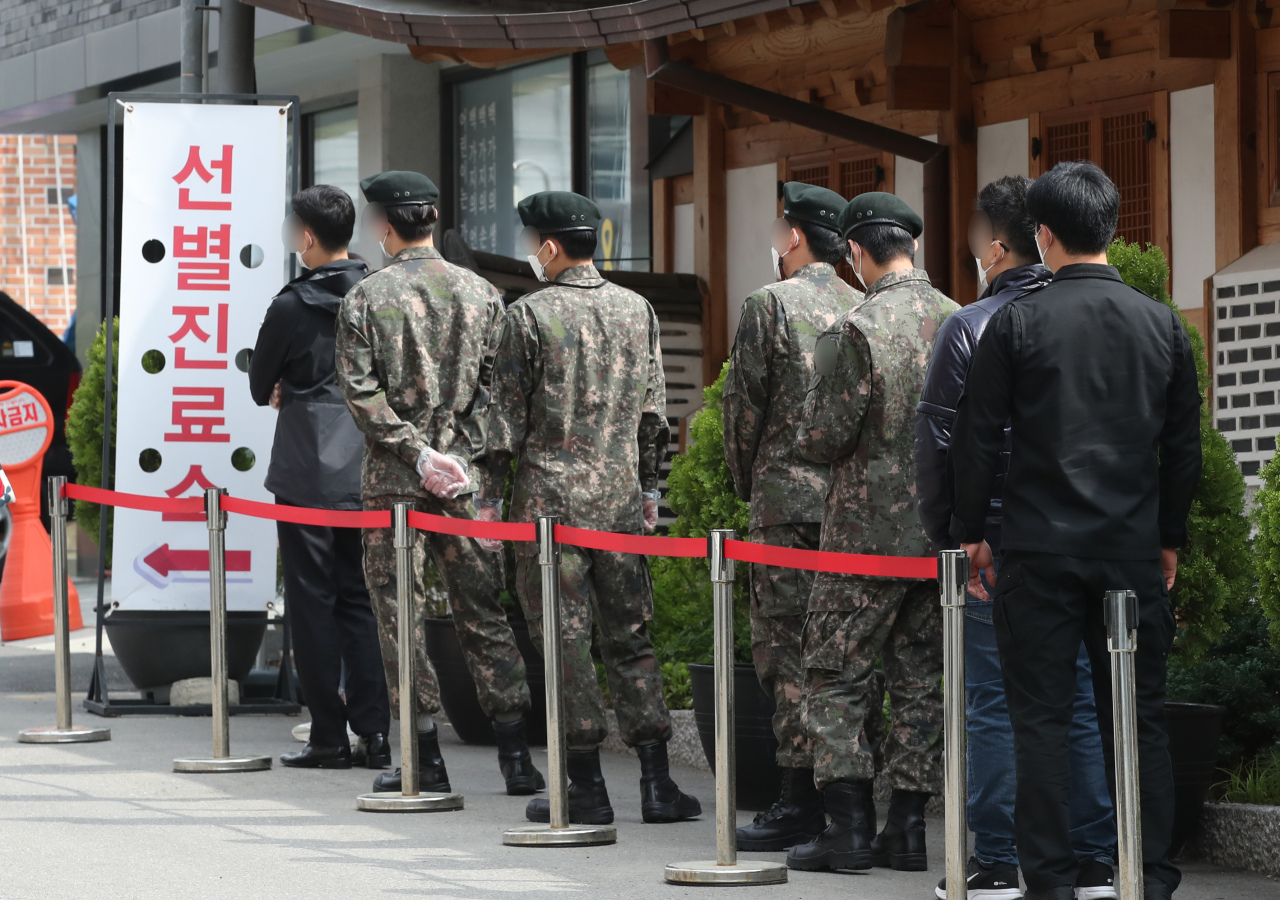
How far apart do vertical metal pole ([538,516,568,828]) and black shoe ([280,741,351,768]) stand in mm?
1842

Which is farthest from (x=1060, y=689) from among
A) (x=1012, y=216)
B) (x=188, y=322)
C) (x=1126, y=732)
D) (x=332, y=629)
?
(x=188, y=322)

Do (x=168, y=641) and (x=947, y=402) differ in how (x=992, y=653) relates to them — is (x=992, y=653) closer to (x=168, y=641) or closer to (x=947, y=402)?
(x=947, y=402)

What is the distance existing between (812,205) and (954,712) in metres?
1.99

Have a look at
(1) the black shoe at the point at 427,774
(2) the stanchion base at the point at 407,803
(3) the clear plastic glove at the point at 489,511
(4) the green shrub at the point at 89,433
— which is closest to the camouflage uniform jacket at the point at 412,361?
(3) the clear plastic glove at the point at 489,511

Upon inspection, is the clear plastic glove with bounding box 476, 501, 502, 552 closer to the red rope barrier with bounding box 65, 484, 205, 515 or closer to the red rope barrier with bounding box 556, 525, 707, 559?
the red rope barrier with bounding box 556, 525, 707, 559

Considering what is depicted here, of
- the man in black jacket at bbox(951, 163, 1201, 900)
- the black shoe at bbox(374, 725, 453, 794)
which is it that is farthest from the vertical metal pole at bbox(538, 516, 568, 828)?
the man in black jacket at bbox(951, 163, 1201, 900)

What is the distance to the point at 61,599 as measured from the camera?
8094 millimetres

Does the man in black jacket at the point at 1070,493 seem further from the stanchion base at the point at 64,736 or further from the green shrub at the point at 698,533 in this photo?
the stanchion base at the point at 64,736

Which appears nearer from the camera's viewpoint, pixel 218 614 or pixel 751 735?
pixel 751 735

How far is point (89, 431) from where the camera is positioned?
1173 centimetres

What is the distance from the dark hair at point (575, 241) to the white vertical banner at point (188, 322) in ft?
8.83

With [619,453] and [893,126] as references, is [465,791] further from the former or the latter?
[893,126]

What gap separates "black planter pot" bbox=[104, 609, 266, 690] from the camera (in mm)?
8914

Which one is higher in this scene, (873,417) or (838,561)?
(873,417)
